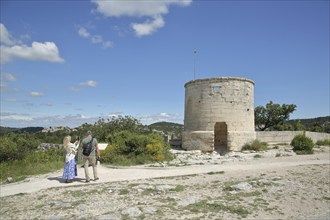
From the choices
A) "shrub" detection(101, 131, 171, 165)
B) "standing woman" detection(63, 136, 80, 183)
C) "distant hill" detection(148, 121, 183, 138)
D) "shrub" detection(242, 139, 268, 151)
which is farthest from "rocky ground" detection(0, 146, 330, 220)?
"distant hill" detection(148, 121, 183, 138)

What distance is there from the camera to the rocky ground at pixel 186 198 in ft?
22.0

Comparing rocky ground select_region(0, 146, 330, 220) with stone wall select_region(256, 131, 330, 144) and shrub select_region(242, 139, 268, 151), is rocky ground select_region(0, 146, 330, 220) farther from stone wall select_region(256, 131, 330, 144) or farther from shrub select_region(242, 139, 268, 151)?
stone wall select_region(256, 131, 330, 144)

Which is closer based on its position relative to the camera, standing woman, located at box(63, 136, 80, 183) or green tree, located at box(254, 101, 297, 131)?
standing woman, located at box(63, 136, 80, 183)

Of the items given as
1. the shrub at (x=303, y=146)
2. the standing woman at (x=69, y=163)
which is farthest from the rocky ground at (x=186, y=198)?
the shrub at (x=303, y=146)

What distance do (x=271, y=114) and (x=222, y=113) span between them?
20121 millimetres

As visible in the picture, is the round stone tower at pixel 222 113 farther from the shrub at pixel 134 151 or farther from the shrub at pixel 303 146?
the shrub at pixel 134 151

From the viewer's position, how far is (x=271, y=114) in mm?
37656

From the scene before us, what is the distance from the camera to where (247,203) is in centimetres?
762

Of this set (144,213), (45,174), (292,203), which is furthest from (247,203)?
(45,174)

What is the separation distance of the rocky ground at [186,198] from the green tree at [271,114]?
26588mm

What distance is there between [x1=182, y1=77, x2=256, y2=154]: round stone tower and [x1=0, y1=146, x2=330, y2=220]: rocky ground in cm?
787

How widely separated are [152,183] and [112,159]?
16.4ft

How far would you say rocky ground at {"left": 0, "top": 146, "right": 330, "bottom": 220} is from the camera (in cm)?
672

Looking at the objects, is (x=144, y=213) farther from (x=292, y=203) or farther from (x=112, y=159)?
(x=112, y=159)
